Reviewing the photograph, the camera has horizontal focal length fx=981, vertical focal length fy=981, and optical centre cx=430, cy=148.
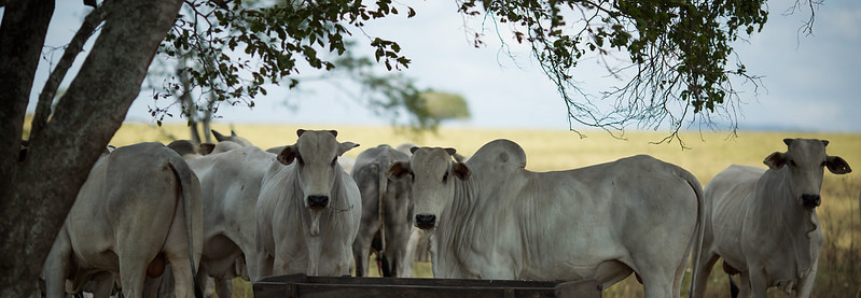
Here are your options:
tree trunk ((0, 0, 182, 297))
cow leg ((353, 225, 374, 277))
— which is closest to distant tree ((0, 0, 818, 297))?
tree trunk ((0, 0, 182, 297))

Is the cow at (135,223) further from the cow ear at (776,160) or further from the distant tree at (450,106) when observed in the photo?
the distant tree at (450,106)

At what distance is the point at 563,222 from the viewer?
7.68m

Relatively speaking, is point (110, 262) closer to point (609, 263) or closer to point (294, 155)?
point (294, 155)

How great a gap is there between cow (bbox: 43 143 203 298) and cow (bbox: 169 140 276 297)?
1171 mm

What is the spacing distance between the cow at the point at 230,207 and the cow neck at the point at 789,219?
5023mm

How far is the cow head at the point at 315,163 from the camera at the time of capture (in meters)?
7.81

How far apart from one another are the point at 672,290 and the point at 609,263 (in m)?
0.53

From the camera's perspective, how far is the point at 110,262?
833 cm

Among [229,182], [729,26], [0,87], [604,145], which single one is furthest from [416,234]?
[604,145]

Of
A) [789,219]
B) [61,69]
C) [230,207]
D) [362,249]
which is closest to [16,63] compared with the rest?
[61,69]

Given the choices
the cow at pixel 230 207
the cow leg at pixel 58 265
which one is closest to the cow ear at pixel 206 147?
the cow at pixel 230 207

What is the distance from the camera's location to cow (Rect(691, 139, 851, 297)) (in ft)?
29.3

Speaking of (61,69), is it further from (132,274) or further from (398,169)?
(398,169)

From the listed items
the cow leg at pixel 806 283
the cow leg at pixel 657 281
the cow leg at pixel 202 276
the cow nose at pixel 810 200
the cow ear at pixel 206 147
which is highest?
the cow ear at pixel 206 147
